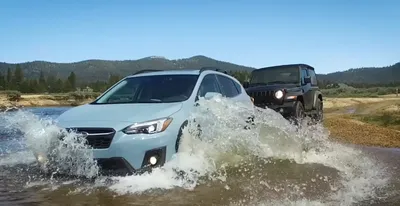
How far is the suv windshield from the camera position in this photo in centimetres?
1316

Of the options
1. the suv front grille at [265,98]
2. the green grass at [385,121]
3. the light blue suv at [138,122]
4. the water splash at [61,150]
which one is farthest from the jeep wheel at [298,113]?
the water splash at [61,150]

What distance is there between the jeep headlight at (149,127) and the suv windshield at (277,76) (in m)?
7.83

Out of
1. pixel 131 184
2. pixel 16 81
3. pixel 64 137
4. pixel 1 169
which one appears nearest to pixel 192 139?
pixel 131 184

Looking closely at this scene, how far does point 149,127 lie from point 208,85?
2.09 meters

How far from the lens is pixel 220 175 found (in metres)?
6.34

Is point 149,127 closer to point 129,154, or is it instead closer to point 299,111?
point 129,154

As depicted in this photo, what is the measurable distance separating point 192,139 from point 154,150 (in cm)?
82

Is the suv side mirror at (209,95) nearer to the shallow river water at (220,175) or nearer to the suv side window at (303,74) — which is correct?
the shallow river water at (220,175)

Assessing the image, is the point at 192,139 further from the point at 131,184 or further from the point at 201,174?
the point at 131,184

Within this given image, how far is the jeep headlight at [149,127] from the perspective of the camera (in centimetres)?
562

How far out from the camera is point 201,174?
20.3 feet

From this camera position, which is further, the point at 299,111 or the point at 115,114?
the point at 299,111

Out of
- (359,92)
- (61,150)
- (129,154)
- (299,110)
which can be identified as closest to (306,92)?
(299,110)

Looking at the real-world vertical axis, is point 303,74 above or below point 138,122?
above
